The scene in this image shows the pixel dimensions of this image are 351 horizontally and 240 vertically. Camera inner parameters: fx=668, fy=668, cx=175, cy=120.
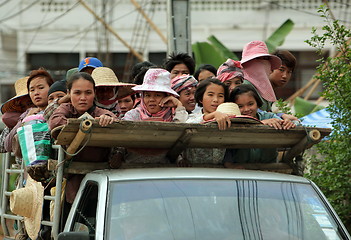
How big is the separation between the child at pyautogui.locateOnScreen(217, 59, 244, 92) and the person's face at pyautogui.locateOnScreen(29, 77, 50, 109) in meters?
1.63

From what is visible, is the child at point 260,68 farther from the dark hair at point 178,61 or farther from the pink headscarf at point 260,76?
the dark hair at point 178,61

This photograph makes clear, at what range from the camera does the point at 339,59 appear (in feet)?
22.6

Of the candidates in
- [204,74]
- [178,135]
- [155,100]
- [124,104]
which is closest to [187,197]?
[178,135]

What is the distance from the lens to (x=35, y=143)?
5.02 meters

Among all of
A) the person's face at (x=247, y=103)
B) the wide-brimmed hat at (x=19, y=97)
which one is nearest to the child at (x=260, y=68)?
the person's face at (x=247, y=103)

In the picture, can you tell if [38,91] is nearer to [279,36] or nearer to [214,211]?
[214,211]

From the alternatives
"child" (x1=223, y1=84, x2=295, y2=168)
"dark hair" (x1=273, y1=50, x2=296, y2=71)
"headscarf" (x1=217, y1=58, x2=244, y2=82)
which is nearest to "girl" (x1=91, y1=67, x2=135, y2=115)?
"headscarf" (x1=217, y1=58, x2=244, y2=82)

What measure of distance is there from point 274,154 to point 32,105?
9.45 ft

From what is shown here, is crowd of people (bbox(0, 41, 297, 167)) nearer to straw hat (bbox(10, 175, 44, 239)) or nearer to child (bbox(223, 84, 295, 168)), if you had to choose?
child (bbox(223, 84, 295, 168))

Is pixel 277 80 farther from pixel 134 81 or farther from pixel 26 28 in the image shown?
pixel 26 28

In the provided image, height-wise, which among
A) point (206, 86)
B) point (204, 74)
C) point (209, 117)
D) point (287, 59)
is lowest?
point (209, 117)

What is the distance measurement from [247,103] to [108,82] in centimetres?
125

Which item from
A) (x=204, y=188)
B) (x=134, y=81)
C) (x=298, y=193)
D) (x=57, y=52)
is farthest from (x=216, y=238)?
(x=57, y=52)

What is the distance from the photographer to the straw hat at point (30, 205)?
523 centimetres
